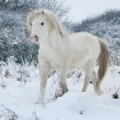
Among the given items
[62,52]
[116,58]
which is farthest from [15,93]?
[116,58]

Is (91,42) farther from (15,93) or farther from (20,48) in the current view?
(20,48)

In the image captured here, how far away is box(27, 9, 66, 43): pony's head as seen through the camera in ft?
6.29

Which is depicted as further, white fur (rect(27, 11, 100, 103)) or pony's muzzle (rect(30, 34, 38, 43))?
white fur (rect(27, 11, 100, 103))

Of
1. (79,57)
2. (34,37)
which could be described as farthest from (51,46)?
(79,57)

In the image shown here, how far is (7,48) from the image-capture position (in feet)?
28.1

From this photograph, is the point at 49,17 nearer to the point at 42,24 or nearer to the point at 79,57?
the point at 42,24

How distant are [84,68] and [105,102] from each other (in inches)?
59.1

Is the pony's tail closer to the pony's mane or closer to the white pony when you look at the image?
the white pony

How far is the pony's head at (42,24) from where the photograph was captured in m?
1.92

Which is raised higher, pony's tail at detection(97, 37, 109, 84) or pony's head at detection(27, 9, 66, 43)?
pony's head at detection(27, 9, 66, 43)

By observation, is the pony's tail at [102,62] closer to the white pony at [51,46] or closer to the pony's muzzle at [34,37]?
the white pony at [51,46]

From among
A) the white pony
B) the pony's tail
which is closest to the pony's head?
the white pony

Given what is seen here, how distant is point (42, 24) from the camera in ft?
6.56

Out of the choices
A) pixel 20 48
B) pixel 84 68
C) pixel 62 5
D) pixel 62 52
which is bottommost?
pixel 20 48
